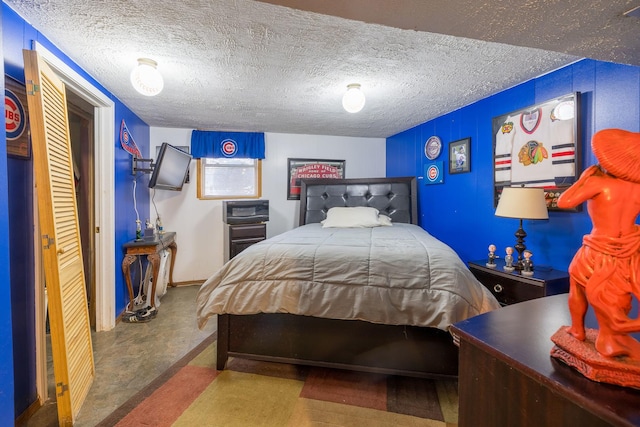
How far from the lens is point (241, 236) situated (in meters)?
3.61

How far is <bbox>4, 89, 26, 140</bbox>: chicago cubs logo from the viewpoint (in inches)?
57.9

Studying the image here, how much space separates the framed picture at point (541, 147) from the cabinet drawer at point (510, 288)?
0.63m

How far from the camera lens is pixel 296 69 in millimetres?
A: 2125

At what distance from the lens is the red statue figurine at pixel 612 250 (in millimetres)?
534

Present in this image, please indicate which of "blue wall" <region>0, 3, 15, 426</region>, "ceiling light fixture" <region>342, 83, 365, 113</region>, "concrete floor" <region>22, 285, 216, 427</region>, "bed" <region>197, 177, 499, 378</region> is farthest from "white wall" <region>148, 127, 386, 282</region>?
"blue wall" <region>0, 3, 15, 426</region>

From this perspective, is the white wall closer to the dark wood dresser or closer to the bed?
the bed

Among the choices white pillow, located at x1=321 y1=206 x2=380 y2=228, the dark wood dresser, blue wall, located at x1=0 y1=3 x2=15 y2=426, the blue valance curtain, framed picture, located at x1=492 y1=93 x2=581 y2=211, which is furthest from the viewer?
the blue valance curtain

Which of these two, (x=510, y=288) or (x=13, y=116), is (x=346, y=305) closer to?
(x=510, y=288)

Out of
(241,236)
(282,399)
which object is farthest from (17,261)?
(241,236)

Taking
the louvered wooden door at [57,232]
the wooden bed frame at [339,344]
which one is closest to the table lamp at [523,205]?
the wooden bed frame at [339,344]

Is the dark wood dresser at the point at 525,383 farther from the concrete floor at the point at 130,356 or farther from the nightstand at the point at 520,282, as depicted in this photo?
the concrete floor at the point at 130,356

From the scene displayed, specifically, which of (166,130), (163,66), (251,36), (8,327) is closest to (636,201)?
(251,36)

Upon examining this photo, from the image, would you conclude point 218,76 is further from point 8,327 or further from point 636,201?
point 636,201

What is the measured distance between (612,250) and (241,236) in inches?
136
